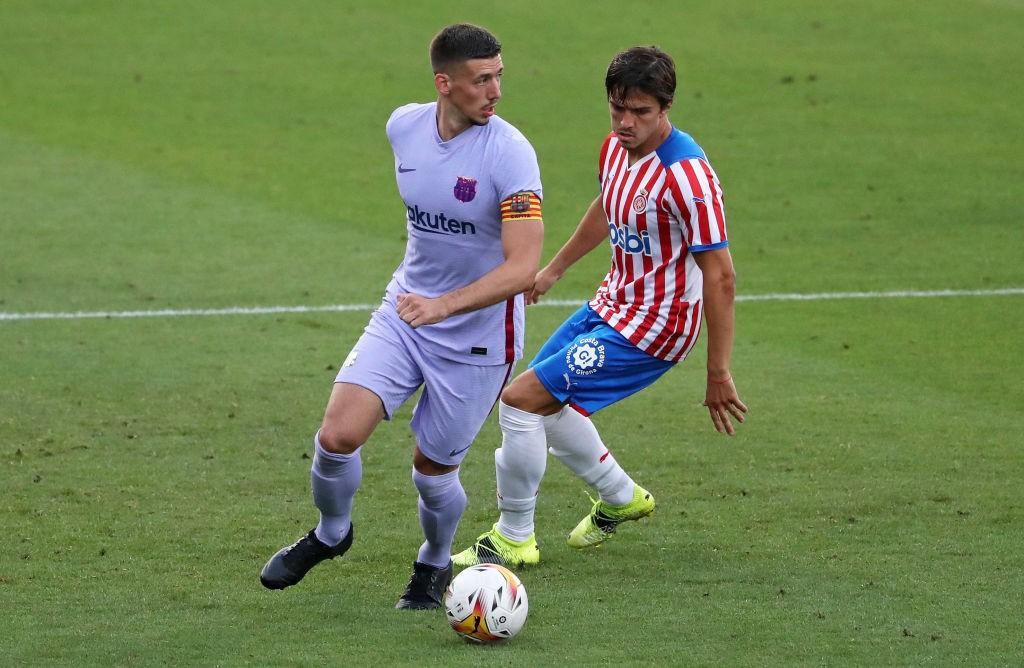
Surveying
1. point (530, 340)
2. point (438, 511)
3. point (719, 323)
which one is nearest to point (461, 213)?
point (719, 323)

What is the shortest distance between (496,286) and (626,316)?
1.05 metres

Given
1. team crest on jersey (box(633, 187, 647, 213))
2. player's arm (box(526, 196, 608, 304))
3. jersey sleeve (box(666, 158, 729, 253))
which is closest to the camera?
jersey sleeve (box(666, 158, 729, 253))

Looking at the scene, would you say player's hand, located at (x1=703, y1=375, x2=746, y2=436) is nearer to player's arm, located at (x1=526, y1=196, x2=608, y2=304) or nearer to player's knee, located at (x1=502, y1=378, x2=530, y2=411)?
player's knee, located at (x1=502, y1=378, x2=530, y2=411)

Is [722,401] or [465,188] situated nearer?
[465,188]

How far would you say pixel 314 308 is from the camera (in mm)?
11539

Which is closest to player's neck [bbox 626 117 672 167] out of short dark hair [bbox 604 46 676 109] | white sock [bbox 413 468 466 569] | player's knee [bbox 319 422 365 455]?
short dark hair [bbox 604 46 676 109]

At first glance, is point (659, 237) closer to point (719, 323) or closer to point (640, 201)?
point (640, 201)

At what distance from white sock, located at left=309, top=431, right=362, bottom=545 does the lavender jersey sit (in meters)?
0.56

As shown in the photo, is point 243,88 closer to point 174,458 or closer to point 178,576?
point 174,458

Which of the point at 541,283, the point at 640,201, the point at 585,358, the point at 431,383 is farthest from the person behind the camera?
the point at 541,283

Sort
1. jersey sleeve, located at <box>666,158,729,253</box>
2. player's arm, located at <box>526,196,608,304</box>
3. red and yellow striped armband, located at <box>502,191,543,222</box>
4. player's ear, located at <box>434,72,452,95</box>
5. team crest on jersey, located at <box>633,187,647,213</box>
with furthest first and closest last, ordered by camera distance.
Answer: player's arm, located at <box>526,196,608,304</box> → team crest on jersey, located at <box>633,187,647,213</box> → jersey sleeve, located at <box>666,158,729,253</box> → player's ear, located at <box>434,72,452,95</box> → red and yellow striped armband, located at <box>502,191,543,222</box>

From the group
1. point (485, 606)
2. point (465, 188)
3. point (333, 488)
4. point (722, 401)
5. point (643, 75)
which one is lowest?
point (485, 606)

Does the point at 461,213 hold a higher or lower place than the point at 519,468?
higher

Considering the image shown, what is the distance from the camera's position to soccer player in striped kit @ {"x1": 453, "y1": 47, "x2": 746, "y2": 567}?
6188 mm
